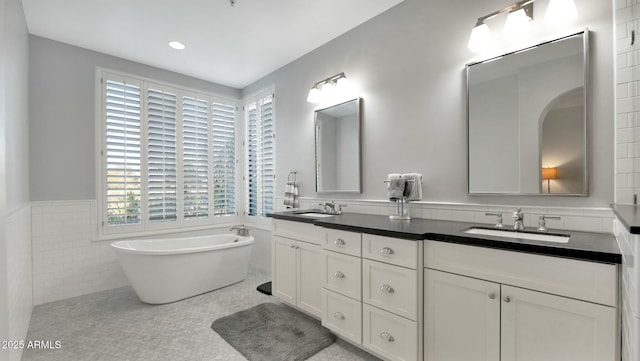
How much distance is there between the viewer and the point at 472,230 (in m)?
1.80

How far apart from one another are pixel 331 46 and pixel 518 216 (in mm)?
2456

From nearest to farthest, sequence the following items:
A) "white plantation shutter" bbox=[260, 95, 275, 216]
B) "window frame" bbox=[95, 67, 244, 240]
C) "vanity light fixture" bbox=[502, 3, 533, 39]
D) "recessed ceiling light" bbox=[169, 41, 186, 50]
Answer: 1. "vanity light fixture" bbox=[502, 3, 533, 39]
2. "recessed ceiling light" bbox=[169, 41, 186, 50]
3. "window frame" bbox=[95, 67, 244, 240]
4. "white plantation shutter" bbox=[260, 95, 275, 216]

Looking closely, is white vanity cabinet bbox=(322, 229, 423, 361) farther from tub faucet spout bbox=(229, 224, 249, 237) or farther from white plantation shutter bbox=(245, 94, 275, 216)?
tub faucet spout bbox=(229, 224, 249, 237)

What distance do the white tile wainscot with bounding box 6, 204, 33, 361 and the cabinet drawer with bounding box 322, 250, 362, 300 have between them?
6.04ft

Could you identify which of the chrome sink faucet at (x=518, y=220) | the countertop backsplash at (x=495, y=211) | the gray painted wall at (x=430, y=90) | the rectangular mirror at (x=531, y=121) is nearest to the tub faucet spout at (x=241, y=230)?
the countertop backsplash at (x=495, y=211)

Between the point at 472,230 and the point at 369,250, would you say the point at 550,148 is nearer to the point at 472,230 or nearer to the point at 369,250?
the point at 472,230

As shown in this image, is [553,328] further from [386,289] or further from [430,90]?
[430,90]

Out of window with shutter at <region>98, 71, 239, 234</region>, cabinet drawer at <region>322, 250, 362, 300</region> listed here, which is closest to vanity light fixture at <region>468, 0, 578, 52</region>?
cabinet drawer at <region>322, 250, 362, 300</region>

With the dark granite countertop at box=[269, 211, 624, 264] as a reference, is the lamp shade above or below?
above

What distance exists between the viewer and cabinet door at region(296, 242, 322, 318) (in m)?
2.42

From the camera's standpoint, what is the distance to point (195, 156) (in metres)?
4.08

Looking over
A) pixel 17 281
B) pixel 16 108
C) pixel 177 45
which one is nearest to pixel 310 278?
pixel 17 281

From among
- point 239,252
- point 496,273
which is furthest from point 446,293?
point 239,252

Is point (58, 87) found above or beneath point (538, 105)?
above
